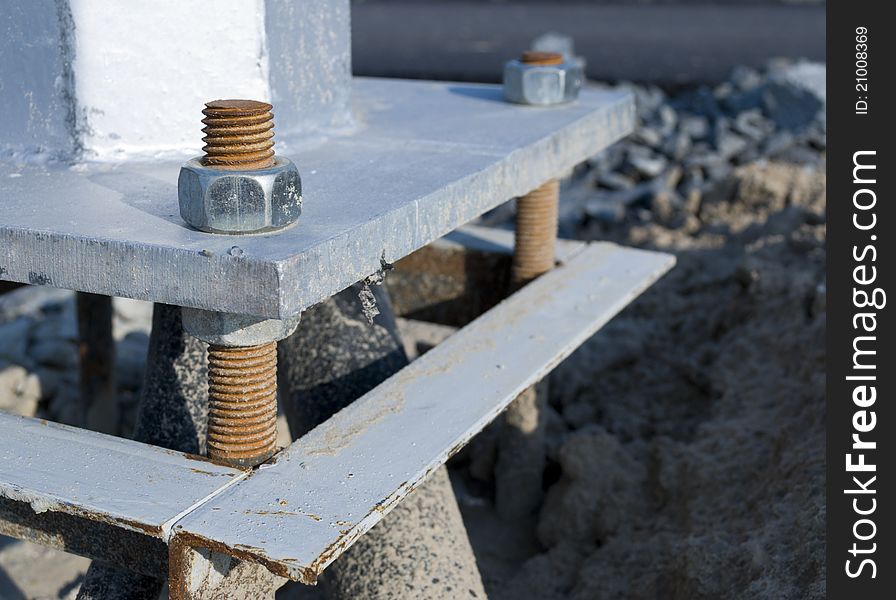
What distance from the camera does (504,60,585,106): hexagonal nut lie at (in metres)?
2.58

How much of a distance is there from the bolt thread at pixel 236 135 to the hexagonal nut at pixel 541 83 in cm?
112

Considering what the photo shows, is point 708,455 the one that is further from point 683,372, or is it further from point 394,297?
point 394,297

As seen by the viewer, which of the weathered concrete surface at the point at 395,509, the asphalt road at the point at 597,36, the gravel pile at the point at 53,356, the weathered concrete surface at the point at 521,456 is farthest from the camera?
the asphalt road at the point at 597,36

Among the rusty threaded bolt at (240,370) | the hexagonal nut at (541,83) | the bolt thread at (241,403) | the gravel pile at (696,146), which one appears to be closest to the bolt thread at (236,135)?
the rusty threaded bolt at (240,370)

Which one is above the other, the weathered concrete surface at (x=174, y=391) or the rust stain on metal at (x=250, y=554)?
the rust stain on metal at (x=250, y=554)

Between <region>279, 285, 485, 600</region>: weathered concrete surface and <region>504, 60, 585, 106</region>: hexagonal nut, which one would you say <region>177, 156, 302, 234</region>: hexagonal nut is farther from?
<region>504, 60, 585, 106</region>: hexagonal nut

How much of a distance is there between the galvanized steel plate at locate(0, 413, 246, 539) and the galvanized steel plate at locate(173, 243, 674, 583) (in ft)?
0.14

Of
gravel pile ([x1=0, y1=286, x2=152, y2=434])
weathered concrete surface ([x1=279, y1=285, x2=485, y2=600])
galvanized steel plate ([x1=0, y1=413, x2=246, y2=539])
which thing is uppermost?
galvanized steel plate ([x1=0, y1=413, x2=246, y2=539])

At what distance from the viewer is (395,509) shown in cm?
214

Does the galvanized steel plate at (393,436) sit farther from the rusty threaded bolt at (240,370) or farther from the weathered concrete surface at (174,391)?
the weathered concrete surface at (174,391)

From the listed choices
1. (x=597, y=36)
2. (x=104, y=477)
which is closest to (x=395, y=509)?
(x=104, y=477)

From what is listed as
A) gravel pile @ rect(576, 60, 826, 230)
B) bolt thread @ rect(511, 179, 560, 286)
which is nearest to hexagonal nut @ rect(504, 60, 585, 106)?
bolt thread @ rect(511, 179, 560, 286)

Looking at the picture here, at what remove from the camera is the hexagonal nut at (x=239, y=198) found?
1529 millimetres

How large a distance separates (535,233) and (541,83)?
0.36 meters
